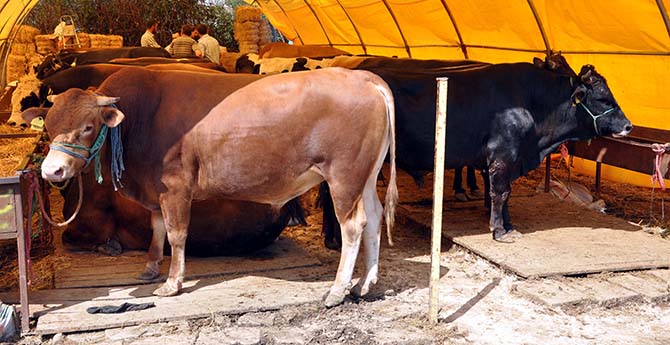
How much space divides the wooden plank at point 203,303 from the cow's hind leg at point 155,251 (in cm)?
17

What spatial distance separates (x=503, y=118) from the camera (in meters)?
6.65

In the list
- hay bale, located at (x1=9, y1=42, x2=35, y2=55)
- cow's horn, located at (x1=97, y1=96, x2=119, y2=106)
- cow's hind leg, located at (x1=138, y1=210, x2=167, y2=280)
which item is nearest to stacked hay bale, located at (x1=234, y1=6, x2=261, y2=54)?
hay bale, located at (x1=9, y1=42, x2=35, y2=55)

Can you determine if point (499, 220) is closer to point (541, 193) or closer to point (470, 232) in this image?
point (470, 232)

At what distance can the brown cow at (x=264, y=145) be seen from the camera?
16.7 feet

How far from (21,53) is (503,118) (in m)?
16.2

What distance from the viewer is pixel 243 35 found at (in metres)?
22.7

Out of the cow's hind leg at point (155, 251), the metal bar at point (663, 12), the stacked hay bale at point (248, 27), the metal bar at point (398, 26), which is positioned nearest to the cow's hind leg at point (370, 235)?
the cow's hind leg at point (155, 251)

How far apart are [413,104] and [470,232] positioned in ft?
4.41

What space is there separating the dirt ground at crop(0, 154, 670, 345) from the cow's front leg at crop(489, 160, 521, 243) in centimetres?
40

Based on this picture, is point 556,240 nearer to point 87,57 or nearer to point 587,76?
point 587,76

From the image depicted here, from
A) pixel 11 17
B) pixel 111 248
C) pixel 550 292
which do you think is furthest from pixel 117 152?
pixel 11 17

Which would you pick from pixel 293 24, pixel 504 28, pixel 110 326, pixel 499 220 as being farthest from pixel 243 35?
pixel 110 326

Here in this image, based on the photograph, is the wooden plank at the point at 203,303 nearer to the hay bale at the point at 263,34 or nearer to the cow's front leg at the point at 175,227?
the cow's front leg at the point at 175,227

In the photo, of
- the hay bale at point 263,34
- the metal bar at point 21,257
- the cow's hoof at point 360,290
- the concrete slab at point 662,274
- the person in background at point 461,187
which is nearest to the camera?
the metal bar at point 21,257
